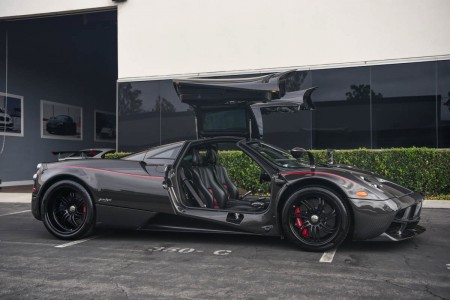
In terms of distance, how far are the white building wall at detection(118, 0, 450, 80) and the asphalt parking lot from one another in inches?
256

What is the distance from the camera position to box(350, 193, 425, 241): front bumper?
14.5 ft

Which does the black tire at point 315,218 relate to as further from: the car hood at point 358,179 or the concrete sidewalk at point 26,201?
the concrete sidewalk at point 26,201

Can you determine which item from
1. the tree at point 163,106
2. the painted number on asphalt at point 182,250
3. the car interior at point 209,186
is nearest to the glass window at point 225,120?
the car interior at point 209,186

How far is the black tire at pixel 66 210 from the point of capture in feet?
18.1

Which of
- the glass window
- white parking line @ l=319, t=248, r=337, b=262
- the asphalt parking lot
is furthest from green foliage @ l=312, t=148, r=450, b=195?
white parking line @ l=319, t=248, r=337, b=262

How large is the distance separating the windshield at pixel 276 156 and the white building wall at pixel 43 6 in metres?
9.36

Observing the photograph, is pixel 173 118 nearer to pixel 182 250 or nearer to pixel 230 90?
pixel 230 90

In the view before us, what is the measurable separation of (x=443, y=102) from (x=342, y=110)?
7.48ft

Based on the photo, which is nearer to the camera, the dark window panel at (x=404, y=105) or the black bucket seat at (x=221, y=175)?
the black bucket seat at (x=221, y=175)

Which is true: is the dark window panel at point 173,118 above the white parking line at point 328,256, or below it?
above

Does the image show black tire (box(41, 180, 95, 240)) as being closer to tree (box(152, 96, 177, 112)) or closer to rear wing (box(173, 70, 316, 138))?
rear wing (box(173, 70, 316, 138))

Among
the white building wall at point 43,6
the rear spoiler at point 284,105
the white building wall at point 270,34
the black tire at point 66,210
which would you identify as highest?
the white building wall at point 43,6

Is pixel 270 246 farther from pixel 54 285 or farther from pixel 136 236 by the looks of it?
pixel 54 285

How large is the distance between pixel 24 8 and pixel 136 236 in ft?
35.9
